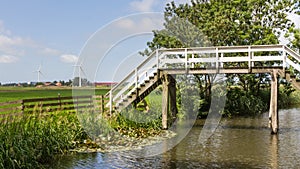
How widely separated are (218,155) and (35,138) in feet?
19.7

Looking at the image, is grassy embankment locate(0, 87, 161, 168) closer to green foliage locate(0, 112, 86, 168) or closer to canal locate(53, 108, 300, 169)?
green foliage locate(0, 112, 86, 168)

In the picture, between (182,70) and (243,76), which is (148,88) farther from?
(243,76)

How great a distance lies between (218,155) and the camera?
1263cm

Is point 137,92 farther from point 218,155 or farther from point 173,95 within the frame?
point 218,155

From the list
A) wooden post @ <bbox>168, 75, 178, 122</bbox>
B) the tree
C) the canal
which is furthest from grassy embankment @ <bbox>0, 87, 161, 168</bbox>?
the tree

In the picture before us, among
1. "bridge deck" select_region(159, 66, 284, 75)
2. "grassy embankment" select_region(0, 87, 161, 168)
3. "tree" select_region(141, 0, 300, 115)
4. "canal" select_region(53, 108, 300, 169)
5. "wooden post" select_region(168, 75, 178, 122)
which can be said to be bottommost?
"canal" select_region(53, 108, 300, 169)

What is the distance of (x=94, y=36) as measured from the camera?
647 inches

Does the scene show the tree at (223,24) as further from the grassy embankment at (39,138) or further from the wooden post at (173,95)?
the grassy embankment at (39,138)

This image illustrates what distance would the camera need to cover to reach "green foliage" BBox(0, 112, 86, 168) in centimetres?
958

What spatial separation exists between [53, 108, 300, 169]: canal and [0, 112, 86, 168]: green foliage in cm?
58

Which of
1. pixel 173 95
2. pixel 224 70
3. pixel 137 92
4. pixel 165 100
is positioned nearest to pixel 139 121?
pixel 137 92

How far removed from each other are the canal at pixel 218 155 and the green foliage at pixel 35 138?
0.58 metres

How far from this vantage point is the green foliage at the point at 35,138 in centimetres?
958

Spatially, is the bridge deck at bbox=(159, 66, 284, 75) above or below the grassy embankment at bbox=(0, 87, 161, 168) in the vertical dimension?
above
